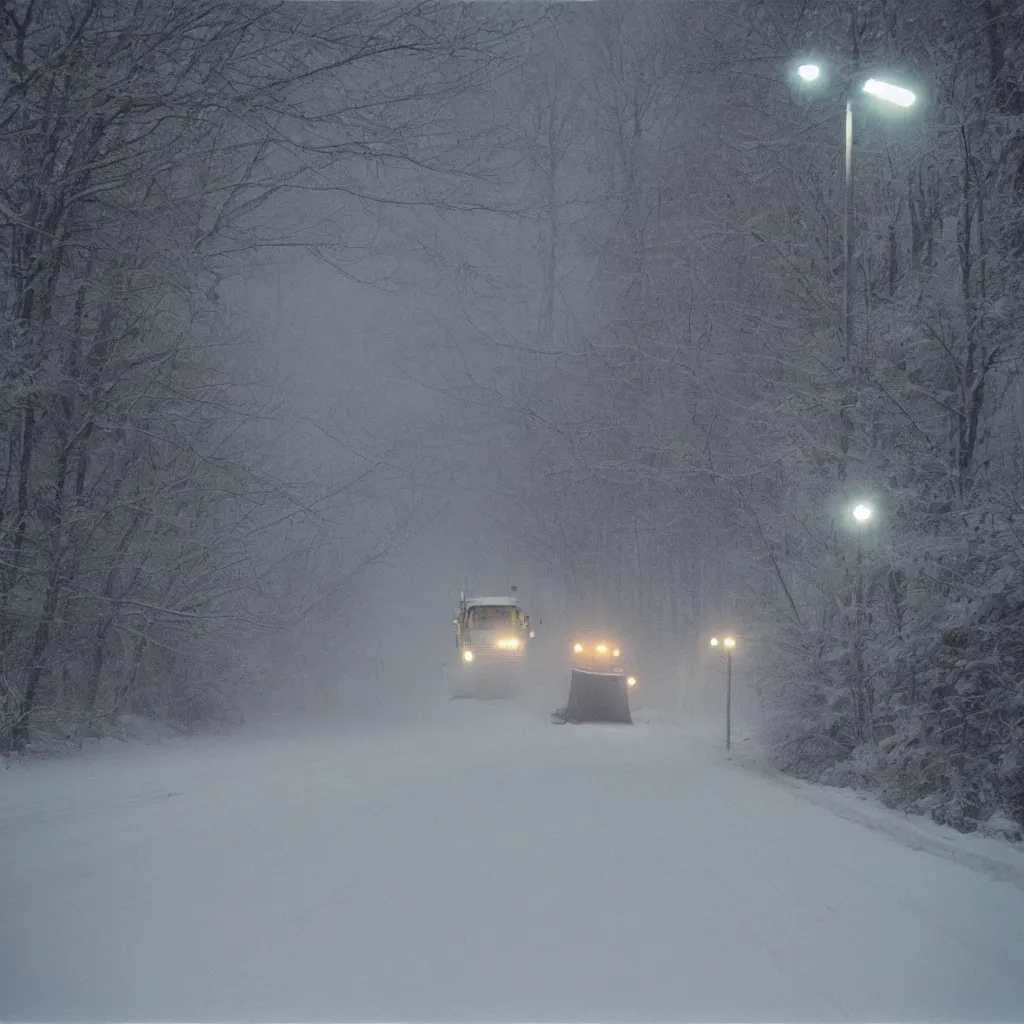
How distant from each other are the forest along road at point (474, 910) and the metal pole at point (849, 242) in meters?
6.37

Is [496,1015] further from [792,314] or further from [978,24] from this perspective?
[792,314]

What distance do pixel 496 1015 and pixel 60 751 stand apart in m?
11.8

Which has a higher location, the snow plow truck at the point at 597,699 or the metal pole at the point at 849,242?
the metal pole at the point at 849,242

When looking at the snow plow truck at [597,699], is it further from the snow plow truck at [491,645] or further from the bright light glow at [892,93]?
the bright light glow at [892,93]

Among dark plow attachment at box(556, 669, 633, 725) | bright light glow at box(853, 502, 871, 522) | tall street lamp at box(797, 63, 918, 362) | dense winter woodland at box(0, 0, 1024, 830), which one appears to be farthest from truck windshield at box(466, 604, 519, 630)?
bright light glow at box(853, 502, 871, 522)

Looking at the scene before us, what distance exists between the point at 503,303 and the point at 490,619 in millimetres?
16571

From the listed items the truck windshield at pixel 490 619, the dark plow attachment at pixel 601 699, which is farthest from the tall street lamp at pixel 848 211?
the truck windshield at pixel 490 619

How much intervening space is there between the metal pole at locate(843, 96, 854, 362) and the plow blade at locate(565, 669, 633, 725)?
1262 cm

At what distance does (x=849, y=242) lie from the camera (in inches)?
511

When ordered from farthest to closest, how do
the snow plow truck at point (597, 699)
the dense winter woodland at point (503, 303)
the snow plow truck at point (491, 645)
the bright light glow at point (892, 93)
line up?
the snow plow truck at point (491, 645) → the snow plow truck at point (597, 699) → the bright light glow at point (892, 93) → the dense winter woodland at point (503, 303)

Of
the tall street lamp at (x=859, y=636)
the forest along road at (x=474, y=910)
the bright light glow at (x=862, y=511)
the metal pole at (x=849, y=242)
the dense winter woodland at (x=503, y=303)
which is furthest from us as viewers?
the metal pole at (x=849, y=242)

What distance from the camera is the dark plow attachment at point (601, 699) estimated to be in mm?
23656

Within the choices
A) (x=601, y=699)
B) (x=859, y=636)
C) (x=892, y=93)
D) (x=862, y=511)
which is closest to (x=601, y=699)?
(x=601, y=699)

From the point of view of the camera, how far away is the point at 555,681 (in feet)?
129
